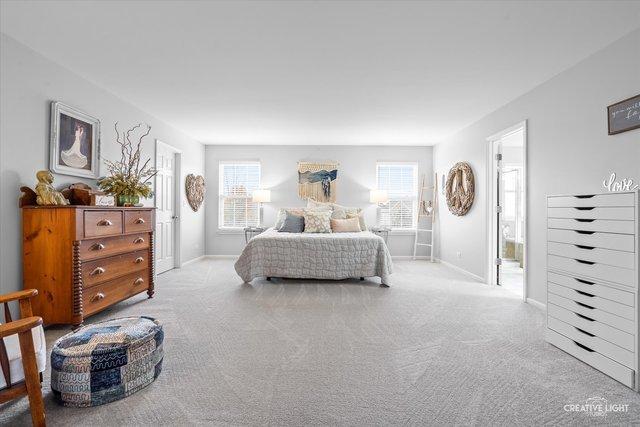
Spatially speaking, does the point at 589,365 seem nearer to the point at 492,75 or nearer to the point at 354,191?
the point at 492,75

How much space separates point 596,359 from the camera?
2090mm

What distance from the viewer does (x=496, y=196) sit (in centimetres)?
446

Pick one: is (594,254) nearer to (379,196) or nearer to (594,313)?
(594,313)

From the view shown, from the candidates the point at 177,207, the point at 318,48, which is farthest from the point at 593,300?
the point at 177,207

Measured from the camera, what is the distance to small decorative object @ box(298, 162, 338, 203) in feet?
21.9

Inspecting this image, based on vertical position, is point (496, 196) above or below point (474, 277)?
above

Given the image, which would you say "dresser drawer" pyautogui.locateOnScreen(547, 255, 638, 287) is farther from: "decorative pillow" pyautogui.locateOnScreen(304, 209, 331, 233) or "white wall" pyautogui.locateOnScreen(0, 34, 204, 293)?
"white wall" pyautogui.locateOnScreen(0, 34, 204, 293)

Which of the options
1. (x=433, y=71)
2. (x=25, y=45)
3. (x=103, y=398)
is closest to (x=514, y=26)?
(x=433, y=71)

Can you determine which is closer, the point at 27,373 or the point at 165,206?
the point at 27,373

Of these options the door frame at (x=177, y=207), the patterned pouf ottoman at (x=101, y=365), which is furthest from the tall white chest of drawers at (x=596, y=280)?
the door frame at (x=177, y=207)

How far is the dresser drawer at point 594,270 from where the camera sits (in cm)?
191

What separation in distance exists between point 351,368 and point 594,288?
67.1 inches

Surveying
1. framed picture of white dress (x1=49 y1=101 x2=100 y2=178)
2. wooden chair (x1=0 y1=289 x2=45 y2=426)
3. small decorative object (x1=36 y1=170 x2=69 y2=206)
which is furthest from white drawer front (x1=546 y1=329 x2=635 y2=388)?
framed picture of white dress (x1=49 y1=101 x2=100 y2=178)

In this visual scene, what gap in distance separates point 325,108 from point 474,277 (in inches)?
133
